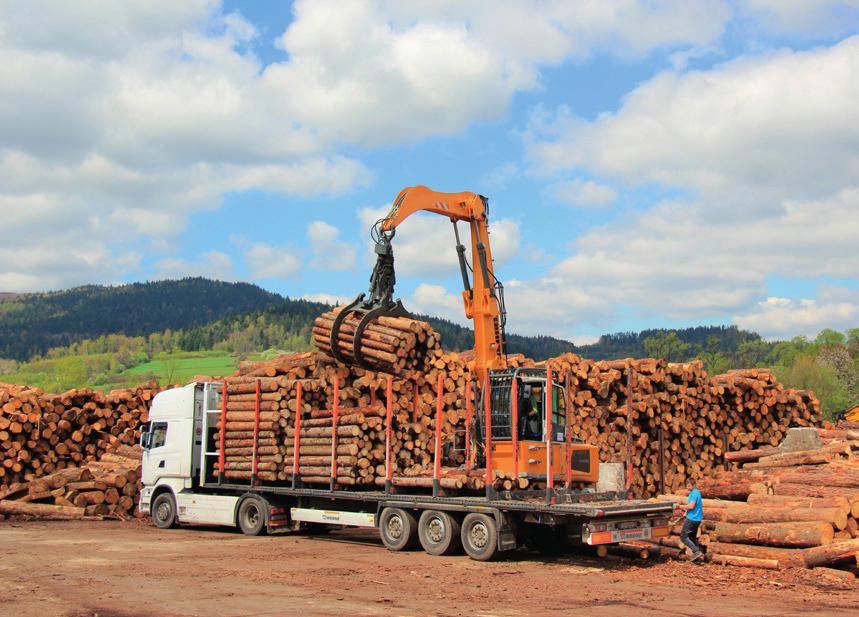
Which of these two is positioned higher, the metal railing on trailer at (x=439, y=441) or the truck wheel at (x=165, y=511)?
the metal railing on trailer at (x=439, y=441)

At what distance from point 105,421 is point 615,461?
14.8m

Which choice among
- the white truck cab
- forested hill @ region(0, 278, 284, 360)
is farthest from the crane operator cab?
forested hill @ region(0, 278, 284, 360)

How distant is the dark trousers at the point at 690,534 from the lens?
1438 centimetres

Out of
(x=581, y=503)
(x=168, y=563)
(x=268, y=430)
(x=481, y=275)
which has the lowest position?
(x=168, y=563)

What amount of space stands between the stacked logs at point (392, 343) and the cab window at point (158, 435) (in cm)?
464

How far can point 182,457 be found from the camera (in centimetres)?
1927

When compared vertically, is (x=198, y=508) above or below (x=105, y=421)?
below

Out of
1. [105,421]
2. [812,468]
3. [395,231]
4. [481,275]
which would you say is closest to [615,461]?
[812,468]

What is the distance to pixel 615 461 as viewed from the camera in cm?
1975

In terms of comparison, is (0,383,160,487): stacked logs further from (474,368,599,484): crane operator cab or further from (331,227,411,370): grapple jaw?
(474,368,599,484): crane operator cab

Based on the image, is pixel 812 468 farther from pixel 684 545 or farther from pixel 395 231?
pixel 395 231

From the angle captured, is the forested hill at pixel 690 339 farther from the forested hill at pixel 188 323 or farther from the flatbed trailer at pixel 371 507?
the flatbed trailer at pixel 371 507

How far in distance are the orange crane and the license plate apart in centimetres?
120

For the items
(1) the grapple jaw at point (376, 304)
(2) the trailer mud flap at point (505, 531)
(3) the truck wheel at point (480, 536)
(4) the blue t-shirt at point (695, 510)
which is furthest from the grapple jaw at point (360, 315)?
(4) the blue t-shirt at point (695, 510)
